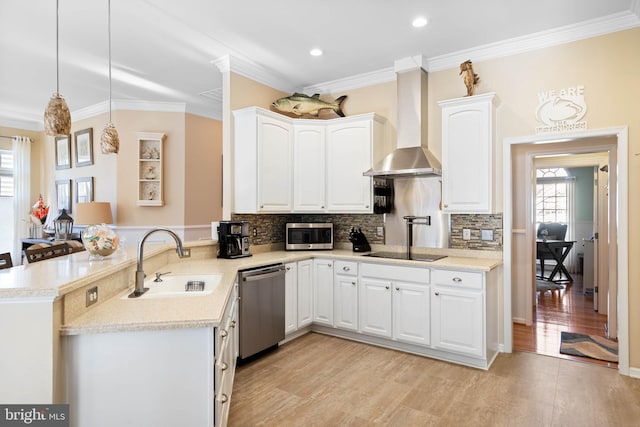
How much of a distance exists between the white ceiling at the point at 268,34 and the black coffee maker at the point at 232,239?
1628 mm

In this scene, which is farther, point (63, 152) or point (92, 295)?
point (63, 152)

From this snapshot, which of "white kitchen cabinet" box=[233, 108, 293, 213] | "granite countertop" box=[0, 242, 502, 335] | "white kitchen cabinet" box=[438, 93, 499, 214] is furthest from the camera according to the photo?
"white kitchen cabinet" box=[233, 108, 293, 213]

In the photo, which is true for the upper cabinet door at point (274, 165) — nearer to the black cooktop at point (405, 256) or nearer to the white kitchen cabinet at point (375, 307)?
the black cooktop at point (405, 256)

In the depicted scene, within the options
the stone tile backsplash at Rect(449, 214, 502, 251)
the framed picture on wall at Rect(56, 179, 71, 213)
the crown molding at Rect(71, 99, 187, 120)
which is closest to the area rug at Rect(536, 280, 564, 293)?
the stone tile backsplash at Rect(449, 214, 502, 251)

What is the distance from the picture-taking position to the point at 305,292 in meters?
3.94

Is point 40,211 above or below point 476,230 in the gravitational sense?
above

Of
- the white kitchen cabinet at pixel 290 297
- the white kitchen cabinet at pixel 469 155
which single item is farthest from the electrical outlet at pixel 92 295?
the white kitchen cabinet at pixel 469 155

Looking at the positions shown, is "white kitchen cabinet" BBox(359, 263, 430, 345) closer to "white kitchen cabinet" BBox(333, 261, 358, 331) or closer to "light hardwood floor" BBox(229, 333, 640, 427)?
"white kitchen cabinet" BBox(333, 261, 358, 331)

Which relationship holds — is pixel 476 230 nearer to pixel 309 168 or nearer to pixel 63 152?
pixel 309 168

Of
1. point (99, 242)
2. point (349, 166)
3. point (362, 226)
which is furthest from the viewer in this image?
point (362, 226)

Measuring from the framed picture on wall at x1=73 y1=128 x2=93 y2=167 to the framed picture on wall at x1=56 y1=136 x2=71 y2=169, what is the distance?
0.73 ft

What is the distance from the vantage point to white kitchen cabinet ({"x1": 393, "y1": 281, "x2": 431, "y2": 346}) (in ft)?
11.2

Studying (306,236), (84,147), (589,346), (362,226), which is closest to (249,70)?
(306,236)

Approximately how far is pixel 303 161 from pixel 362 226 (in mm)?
1023
